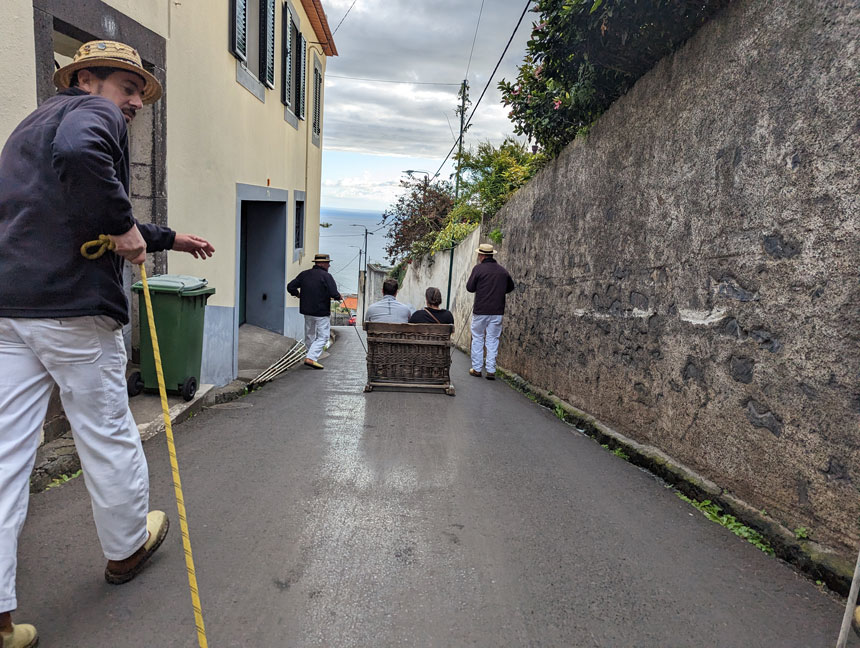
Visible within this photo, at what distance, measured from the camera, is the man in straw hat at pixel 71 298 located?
97.3 inches

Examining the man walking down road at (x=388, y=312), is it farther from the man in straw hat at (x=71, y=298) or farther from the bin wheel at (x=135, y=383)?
the man in straw hat at (x=71, y=298)

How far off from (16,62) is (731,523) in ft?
16.8

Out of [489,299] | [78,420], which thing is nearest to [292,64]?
[489,299]

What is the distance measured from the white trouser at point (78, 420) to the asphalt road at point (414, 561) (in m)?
0.37

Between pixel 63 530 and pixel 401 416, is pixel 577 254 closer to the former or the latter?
pixel 401 416

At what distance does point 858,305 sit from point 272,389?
636 cm

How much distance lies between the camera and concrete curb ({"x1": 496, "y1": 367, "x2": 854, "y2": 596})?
3.27m

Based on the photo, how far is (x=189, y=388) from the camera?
6.12 metres

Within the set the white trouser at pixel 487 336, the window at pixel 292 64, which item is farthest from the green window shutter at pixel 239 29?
the white trouser at pixel 487 336

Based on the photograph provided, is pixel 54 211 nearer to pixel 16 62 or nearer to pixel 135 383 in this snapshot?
pixel 16 62

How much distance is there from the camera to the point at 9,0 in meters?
4.00

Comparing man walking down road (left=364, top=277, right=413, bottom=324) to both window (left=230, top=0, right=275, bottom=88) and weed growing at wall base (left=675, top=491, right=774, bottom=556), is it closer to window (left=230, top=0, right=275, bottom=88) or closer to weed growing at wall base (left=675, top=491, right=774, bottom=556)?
window (left=230, top=0, right=275, bottom=88)

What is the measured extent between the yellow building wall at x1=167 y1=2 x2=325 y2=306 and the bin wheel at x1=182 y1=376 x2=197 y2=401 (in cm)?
121

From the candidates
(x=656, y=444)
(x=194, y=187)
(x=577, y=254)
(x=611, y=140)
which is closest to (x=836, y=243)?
(x=656, y=444)
